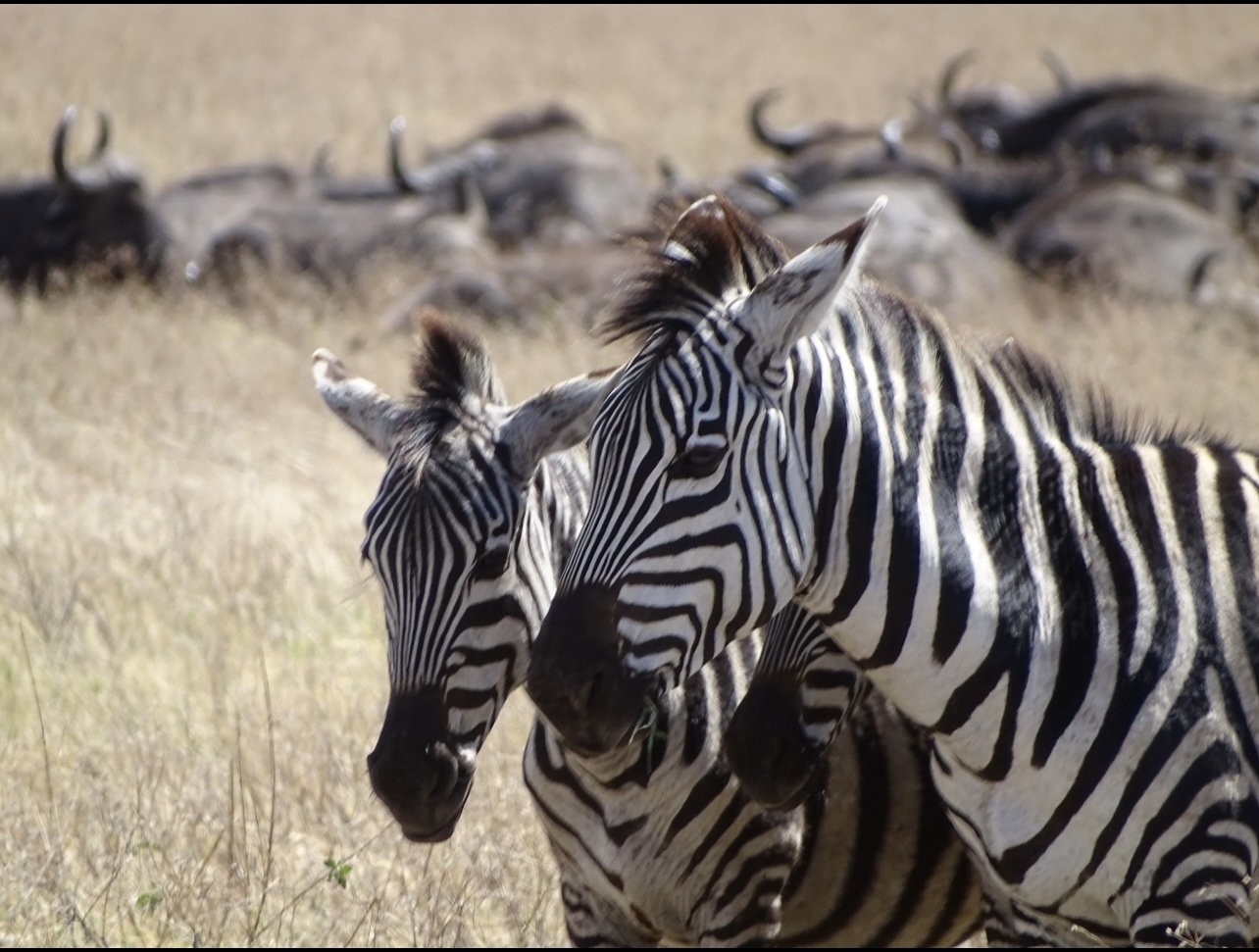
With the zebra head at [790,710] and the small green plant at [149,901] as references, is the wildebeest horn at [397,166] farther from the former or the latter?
the zebra head at [790,710]

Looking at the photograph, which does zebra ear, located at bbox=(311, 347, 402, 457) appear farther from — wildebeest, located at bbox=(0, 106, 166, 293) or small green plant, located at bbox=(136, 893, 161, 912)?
wildebeest, located at bbox=(0, 106, 166, 293)

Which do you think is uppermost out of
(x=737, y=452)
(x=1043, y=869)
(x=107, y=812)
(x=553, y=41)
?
(x=737, y=452)

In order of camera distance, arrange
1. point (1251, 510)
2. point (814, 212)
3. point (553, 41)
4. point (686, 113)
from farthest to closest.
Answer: point (553, 41) < point (686, 113) < point (814, 212) < point (1251, 510)

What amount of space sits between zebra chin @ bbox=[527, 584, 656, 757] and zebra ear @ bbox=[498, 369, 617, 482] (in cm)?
54

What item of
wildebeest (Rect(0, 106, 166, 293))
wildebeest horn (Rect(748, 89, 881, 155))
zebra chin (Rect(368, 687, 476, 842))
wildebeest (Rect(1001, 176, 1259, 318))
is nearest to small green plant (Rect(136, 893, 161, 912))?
zebra chin (Rect(368, 687, 476, 842))

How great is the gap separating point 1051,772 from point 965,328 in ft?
3.28

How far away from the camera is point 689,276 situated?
3.15m

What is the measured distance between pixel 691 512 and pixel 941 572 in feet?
1.82

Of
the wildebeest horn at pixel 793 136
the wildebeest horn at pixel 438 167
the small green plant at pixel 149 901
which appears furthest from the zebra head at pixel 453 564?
the wildebeest horn at pixel 793 136

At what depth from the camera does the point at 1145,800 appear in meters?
3.12

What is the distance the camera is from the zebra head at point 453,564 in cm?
329

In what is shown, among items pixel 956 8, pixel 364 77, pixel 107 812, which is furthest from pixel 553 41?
pixel 107 812

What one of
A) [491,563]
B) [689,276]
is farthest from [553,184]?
[689,276]

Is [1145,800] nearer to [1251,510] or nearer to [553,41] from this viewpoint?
[1251,510]
